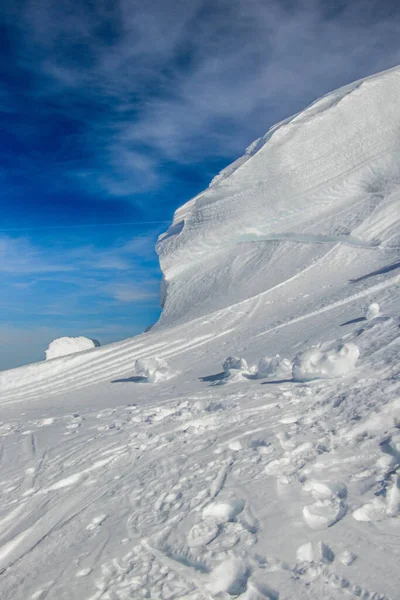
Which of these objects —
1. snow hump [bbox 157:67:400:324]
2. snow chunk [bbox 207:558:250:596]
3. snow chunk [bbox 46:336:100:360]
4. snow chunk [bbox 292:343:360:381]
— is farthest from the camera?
snow chunk [bbox 46:336:100:360]

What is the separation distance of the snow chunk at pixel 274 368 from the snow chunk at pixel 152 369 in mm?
1428

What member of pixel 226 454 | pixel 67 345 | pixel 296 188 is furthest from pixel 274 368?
pixel 67 345

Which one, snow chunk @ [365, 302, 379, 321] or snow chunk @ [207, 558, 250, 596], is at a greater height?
snow chunk @ [365, 302, 379, 321]

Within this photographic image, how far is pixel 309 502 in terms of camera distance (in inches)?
117

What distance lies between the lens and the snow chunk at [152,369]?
21.9ft

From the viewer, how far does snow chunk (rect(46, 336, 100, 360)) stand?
1296 cm

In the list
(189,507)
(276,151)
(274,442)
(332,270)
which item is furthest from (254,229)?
(189,507)

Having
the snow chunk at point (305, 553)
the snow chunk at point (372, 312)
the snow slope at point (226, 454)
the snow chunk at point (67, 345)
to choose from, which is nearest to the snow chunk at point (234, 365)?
the snow slope at point (226, 454)

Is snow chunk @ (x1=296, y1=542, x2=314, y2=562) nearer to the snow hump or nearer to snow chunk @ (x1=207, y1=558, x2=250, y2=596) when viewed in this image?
snow chunk @ (x1=207, y1=558, x2=250, y2=596)

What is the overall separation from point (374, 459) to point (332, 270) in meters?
6.58

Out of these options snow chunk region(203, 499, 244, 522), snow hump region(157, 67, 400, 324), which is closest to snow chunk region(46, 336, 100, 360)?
snow hump region(157, 67, 400, 324)

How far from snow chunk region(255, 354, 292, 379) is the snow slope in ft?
0.33

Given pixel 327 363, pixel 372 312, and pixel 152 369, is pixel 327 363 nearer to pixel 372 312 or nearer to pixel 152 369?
pixel 372 312

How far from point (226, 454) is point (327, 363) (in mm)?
1647
